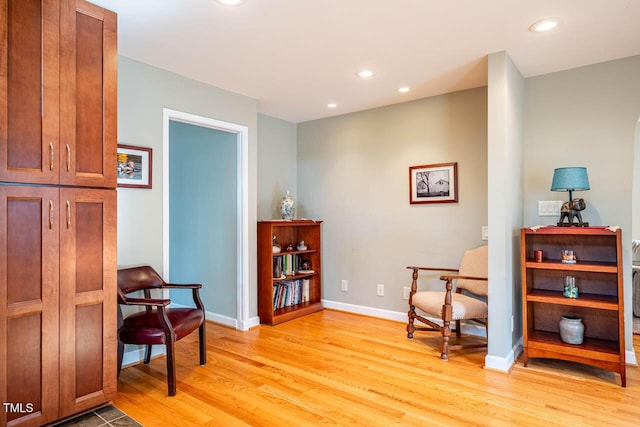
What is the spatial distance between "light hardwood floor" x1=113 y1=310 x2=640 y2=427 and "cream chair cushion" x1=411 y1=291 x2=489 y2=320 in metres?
0.33

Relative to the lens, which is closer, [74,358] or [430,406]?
[74,358]

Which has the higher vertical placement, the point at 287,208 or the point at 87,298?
the point at 287,208

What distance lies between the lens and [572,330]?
107 inches

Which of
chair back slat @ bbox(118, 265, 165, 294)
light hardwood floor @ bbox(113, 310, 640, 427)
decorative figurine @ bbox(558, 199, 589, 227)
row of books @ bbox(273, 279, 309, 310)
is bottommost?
light hardwood floor @ bbox(113, 310, 640, 427)

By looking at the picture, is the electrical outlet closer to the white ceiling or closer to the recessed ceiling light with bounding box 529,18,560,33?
the white ceiling

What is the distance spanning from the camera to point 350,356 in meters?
3.05

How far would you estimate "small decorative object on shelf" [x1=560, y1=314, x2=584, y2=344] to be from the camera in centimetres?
272

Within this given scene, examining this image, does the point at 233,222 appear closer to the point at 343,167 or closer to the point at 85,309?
the point at 343,167

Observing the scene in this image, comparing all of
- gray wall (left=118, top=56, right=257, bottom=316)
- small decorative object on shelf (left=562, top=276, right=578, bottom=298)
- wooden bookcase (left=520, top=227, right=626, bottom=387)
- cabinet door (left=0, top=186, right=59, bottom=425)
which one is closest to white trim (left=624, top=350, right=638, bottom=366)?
wooden bookcase (left=520, top=227, right=626, bottom=387)

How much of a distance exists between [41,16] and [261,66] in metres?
1.52

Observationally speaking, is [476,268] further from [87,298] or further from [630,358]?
[87,298]

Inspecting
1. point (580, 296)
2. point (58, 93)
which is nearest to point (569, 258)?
point (580, 296)

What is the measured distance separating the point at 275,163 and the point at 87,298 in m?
2.91

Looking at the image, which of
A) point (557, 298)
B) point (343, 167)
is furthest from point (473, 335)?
point (343, 167)
